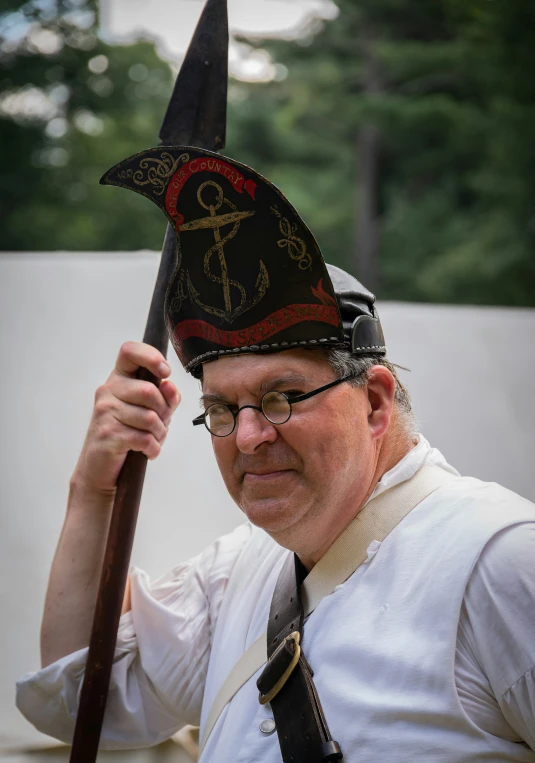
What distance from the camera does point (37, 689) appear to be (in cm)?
240

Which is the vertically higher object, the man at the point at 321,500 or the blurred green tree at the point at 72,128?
the blurred green tree at the point at 72,128

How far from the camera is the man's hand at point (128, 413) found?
88.9 inches

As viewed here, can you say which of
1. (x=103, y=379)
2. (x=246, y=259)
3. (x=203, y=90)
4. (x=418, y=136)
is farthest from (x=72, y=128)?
(x=246, y=259)

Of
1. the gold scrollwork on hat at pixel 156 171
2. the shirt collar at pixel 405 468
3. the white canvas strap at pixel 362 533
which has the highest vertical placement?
the gold scrollwork on hat at pixel 156 171

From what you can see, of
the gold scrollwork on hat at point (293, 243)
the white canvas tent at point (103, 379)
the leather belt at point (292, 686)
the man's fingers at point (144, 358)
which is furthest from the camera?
the white canvas tent at point (103, 379)

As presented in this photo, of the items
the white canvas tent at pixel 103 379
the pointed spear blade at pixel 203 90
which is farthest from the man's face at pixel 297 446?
the white canvas tent at pixel 103 379

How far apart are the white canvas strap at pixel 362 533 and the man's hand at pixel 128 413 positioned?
0.60m

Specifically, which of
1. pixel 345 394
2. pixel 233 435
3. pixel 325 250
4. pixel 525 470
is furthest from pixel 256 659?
pixel 325 250

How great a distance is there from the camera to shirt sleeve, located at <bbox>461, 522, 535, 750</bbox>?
1.60 meters

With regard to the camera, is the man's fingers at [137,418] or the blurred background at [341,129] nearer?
the man's fingers at [137,418]

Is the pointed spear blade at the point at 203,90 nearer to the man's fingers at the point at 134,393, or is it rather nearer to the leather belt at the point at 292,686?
the man's fingers at the point at 134,393

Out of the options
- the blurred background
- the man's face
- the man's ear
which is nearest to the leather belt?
the man's face

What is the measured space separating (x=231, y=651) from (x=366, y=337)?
924 millimetres

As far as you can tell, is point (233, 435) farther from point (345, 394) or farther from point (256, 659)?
point (256, 659)
